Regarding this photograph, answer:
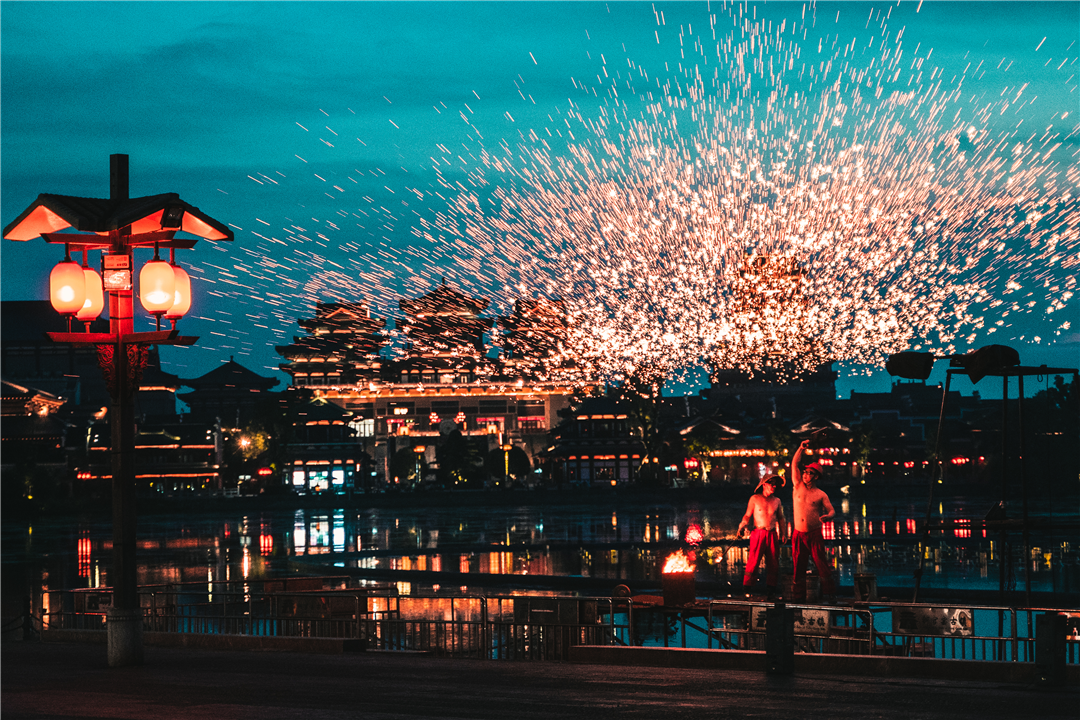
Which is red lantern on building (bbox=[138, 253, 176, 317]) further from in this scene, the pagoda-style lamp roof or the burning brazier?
the burning brazier

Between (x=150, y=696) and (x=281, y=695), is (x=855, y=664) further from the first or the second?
(x=150, y=696)

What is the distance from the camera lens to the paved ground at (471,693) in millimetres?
8008

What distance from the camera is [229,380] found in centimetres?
11806

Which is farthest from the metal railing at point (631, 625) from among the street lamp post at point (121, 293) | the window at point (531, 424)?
the window at point (531, 424)

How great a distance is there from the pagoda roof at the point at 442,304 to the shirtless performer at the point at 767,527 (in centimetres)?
11288

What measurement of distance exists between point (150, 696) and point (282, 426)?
3525 inches

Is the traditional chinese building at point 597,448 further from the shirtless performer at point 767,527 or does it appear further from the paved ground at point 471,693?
the paved ground at point 471,693

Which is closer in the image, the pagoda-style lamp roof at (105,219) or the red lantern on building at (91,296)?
the pagoda-style lamp roof at (105,219)

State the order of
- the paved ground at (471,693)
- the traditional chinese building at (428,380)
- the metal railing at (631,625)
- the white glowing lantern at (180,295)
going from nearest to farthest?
the paved ground at (471,693) → the white glowing lantern at (180,295) → the metal railing at (631,625) → the traditional chinese building at (428,380)

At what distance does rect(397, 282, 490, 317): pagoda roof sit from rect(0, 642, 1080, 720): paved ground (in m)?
117

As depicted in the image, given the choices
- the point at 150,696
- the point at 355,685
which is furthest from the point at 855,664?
the point at 150,696

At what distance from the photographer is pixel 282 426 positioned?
96500mm

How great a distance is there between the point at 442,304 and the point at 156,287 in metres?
125

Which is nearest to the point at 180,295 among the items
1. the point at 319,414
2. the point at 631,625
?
the point at 631,625
